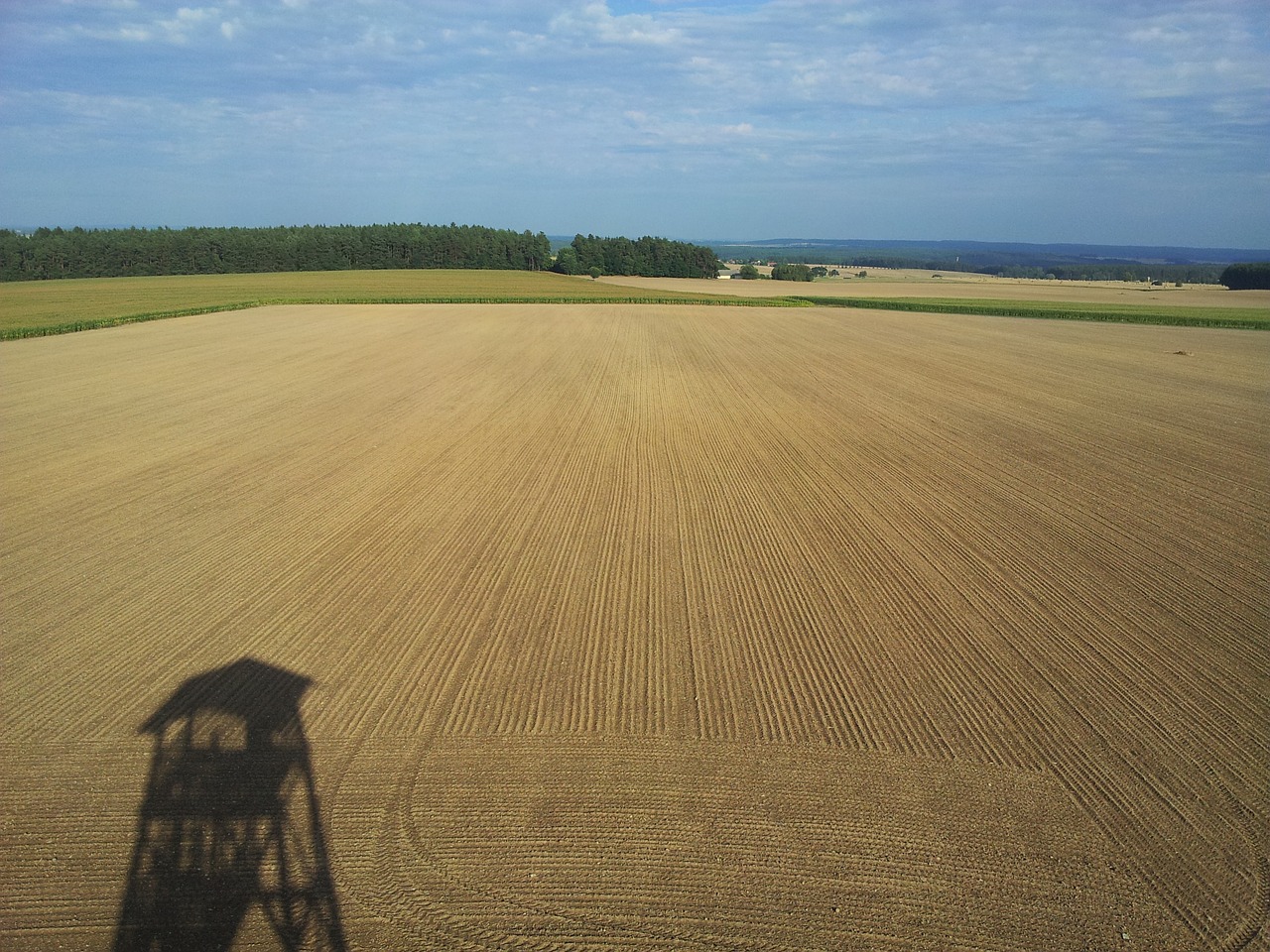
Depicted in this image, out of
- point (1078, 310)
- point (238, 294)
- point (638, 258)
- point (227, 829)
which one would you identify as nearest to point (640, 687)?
point (227, 829)

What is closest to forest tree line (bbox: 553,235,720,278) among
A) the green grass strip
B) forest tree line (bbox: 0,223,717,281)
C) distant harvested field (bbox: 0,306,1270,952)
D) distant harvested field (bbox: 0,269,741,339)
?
forest tree line (bbox: 0,223,717,281)

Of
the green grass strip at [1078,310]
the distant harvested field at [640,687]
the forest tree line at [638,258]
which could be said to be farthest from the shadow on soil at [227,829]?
the forest tree line at [638,258]

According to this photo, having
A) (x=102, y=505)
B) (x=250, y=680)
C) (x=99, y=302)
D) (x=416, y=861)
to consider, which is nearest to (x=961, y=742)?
(x=416, y=861)

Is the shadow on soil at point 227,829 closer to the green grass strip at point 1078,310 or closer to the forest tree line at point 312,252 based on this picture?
the green grass strip at point 1078,310

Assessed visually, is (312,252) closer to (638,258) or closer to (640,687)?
(638,258)

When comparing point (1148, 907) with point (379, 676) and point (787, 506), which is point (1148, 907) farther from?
point (787, 506)

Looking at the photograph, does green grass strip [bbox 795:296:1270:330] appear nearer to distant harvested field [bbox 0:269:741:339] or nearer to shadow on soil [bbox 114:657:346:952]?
distant harvested field [bbox 0:269:741:339]
